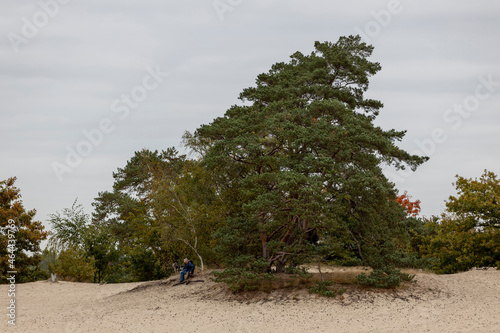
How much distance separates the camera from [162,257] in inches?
1192

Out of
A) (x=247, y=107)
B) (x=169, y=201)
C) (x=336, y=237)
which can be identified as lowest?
(x=336, y=237)

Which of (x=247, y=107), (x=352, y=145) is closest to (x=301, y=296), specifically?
(x=352, y=145)

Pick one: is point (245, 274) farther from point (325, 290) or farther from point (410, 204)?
point (410, 204)

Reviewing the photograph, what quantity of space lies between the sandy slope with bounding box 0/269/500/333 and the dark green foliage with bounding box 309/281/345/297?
26 cm

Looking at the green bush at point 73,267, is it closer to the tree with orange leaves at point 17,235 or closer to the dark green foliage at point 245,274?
the tree with orange leaves at point 17,235

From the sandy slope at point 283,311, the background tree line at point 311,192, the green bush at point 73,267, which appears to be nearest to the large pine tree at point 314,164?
the background tree line at point 311,192

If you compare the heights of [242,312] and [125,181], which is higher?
[125,181]

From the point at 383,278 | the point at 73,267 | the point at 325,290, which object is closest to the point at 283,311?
the point at 325,290

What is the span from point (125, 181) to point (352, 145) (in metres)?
27.3

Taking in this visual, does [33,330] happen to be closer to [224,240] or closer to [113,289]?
[224,240]

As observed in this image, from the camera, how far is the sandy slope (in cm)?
1467

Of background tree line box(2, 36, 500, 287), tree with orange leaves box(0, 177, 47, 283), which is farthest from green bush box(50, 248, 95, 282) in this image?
background tree line box(2, 36, 500, 287)

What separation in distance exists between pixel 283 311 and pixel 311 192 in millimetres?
3972

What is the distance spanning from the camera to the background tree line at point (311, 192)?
17.5m
